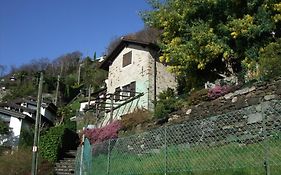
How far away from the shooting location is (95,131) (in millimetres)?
24875

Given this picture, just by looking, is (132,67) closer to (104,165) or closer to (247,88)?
(247,88)

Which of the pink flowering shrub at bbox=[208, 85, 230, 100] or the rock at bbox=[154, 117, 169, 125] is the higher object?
the pink flowering shrub at bbox=[208, 85, 230, 100]

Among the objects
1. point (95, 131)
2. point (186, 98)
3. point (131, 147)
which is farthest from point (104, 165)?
point (95, 131)

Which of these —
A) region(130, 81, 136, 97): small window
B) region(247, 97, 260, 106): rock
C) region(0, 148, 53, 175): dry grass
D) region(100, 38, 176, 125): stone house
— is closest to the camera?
region(247, 97, 260, 106): rock

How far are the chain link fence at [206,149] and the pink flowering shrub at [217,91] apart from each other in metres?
3.54

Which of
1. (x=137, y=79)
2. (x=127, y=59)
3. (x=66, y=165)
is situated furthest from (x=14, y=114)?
(x=66, y=165)

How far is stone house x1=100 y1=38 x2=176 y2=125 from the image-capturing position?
27078 millimetres

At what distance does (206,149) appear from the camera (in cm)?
781

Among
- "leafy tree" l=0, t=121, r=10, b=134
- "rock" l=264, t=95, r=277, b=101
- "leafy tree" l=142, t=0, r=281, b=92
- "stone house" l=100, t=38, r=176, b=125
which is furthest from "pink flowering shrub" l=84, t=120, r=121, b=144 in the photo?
"leafy tree" l=0, t=121, r=10, b=134

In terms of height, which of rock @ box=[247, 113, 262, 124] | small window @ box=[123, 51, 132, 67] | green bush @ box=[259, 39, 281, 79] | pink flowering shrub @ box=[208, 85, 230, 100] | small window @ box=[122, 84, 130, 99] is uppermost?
small window @ box=[123, 51, 132, 67]

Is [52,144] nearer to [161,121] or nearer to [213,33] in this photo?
[161,121]

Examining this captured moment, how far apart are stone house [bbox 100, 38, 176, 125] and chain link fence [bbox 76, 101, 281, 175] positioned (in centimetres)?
1585

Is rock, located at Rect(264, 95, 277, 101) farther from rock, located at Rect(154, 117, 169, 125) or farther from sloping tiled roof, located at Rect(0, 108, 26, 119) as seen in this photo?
sloping tiled roof, located at Rect(0, 108, 26, 119)

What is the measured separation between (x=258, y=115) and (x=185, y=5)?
9.73m
